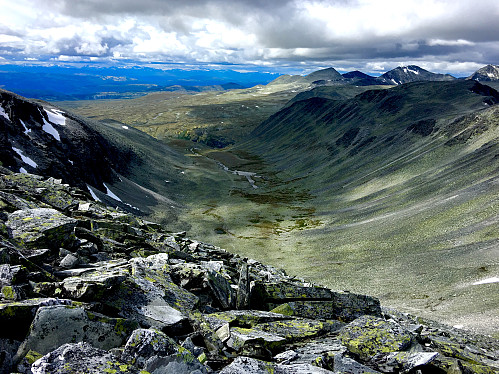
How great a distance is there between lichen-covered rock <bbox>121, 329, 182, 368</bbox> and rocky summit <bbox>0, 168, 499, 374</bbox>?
0.02 metres

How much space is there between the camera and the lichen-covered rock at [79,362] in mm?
6617

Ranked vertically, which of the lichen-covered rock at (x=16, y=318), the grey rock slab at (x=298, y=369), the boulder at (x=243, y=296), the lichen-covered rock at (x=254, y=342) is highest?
the lichen-covered rock at (x=16, y=318)

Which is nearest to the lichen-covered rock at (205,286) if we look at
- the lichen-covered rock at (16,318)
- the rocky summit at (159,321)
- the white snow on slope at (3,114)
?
the rocky summit at (159,321)

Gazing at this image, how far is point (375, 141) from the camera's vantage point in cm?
14400

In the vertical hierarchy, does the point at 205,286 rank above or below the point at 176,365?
below

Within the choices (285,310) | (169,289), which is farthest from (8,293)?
(285,310)

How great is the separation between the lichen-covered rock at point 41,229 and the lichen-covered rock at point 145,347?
9.19m

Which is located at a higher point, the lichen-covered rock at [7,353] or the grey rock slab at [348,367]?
the lichen-covered rock at [7,353]

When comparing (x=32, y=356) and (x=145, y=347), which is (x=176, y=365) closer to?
(x=145, y=347)

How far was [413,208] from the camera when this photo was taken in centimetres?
7438

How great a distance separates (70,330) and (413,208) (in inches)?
3145

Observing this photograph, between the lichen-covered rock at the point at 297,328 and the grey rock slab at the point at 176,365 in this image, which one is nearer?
the grey rock slab at the point at 176,365

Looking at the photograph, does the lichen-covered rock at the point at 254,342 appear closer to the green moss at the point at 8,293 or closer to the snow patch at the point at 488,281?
the green moss at the point at 8,293

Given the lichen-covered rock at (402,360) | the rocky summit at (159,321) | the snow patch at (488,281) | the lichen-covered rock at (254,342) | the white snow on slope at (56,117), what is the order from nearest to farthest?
the rocky summit at (159,321)
the lichen-covered rock at (254,342)
the lichen-covered rock at (402,360)
the snow patch at (488,281)
the white snow on slope at (56,117)
